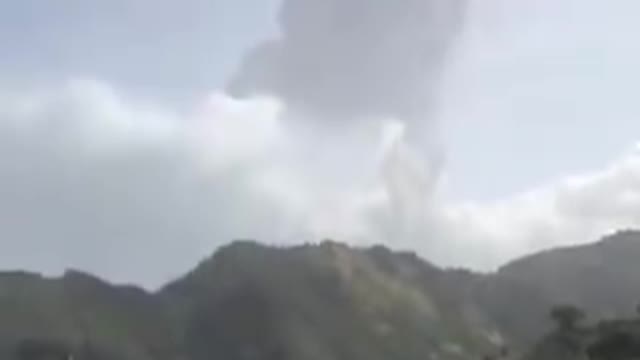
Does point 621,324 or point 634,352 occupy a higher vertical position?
point 621,324

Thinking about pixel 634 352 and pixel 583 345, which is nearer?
pixel 634 352

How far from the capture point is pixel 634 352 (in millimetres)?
166625

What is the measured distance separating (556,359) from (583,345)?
18.2 ft

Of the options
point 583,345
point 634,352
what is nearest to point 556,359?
point 583,345

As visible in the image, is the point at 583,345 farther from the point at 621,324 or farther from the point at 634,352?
the point at 634,352

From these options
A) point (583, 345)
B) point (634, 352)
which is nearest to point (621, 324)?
point (583, 345)

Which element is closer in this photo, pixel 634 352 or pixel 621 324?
pixel 634 352

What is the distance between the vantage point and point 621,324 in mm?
195750

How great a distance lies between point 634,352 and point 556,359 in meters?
33.7

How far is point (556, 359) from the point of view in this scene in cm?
19938

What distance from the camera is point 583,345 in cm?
19900

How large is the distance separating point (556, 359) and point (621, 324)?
1345cm

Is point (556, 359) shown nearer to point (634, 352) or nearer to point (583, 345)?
point (583, 345)
